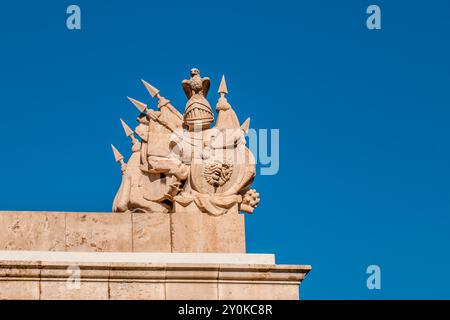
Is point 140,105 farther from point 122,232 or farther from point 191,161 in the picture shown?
point 122,232

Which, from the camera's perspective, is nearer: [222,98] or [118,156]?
[222,98]

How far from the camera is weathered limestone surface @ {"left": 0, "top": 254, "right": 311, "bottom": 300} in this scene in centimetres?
2192

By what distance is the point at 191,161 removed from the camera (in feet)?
78.1

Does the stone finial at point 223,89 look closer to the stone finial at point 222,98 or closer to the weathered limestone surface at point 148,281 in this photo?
the stone finial at point 222,98

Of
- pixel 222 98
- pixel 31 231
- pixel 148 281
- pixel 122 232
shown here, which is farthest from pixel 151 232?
pixel 222 98

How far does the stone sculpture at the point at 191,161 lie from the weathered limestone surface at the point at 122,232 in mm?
282

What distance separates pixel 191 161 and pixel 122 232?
1747 mm

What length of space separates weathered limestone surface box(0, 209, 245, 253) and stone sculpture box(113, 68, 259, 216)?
0.28 meters

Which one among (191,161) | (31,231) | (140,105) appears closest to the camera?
(31,231)

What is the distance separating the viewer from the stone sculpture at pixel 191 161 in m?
23.6

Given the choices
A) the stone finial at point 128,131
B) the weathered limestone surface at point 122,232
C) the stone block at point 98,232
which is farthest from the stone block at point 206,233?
the stone finial at point 128,131

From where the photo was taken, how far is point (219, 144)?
23.9 m
